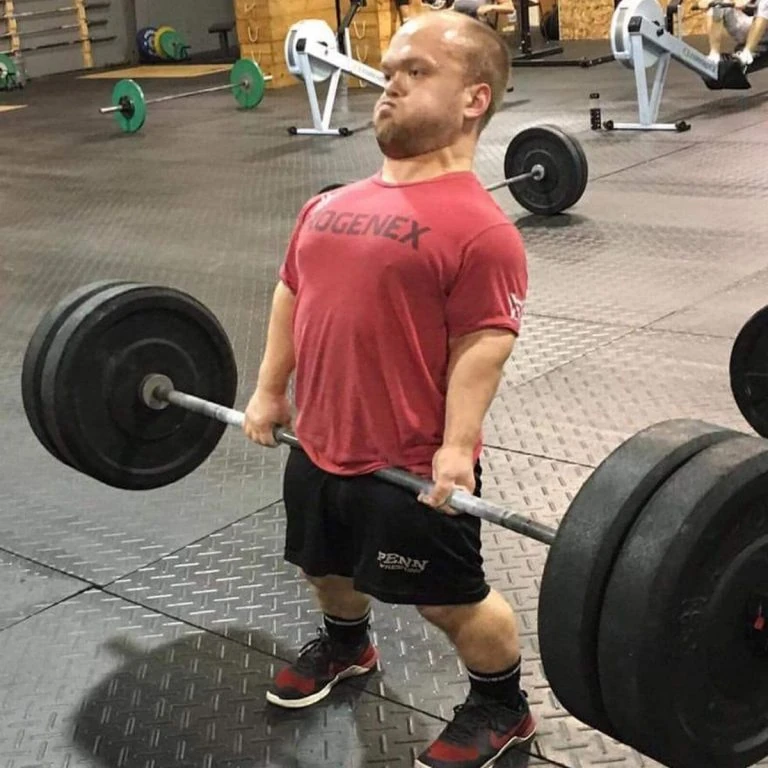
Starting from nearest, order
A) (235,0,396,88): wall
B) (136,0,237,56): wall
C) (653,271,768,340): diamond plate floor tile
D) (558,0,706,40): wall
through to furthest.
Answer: (653,271,768,340): diamond plate floor tile → (235,0,396,88): wall → (558,0,706,40): wall → (136,0,237,56): wall

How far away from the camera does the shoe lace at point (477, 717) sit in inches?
62.4

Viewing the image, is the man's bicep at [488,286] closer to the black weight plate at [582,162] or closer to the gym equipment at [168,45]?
the black weight plate at [582,162]

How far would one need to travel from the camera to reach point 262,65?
9961 millimetres

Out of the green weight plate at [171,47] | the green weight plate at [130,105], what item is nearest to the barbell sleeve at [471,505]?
the green weight plate at [130,105]

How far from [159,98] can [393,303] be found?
27.7 feet

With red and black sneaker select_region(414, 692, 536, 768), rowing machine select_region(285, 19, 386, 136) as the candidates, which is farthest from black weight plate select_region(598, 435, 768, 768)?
rowing machine select_region(285, 19, 386, 136)

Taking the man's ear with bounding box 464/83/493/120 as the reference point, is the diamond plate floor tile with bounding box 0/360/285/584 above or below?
below

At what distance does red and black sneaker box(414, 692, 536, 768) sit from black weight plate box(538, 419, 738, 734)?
0.35 meters

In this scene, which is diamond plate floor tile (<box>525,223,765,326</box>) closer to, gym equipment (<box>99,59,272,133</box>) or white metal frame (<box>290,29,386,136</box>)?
white metal frame (<box>290,29,386,136</box>)

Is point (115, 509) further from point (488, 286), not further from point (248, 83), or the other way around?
point (248, 83)

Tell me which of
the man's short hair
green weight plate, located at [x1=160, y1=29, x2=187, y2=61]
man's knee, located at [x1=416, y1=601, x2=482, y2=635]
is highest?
the man's short hair

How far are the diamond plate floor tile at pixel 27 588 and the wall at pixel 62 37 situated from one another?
36.2ft

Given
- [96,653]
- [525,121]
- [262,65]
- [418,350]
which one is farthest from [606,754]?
[262,65]

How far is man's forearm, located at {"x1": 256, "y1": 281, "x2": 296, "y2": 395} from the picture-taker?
1604 mm
